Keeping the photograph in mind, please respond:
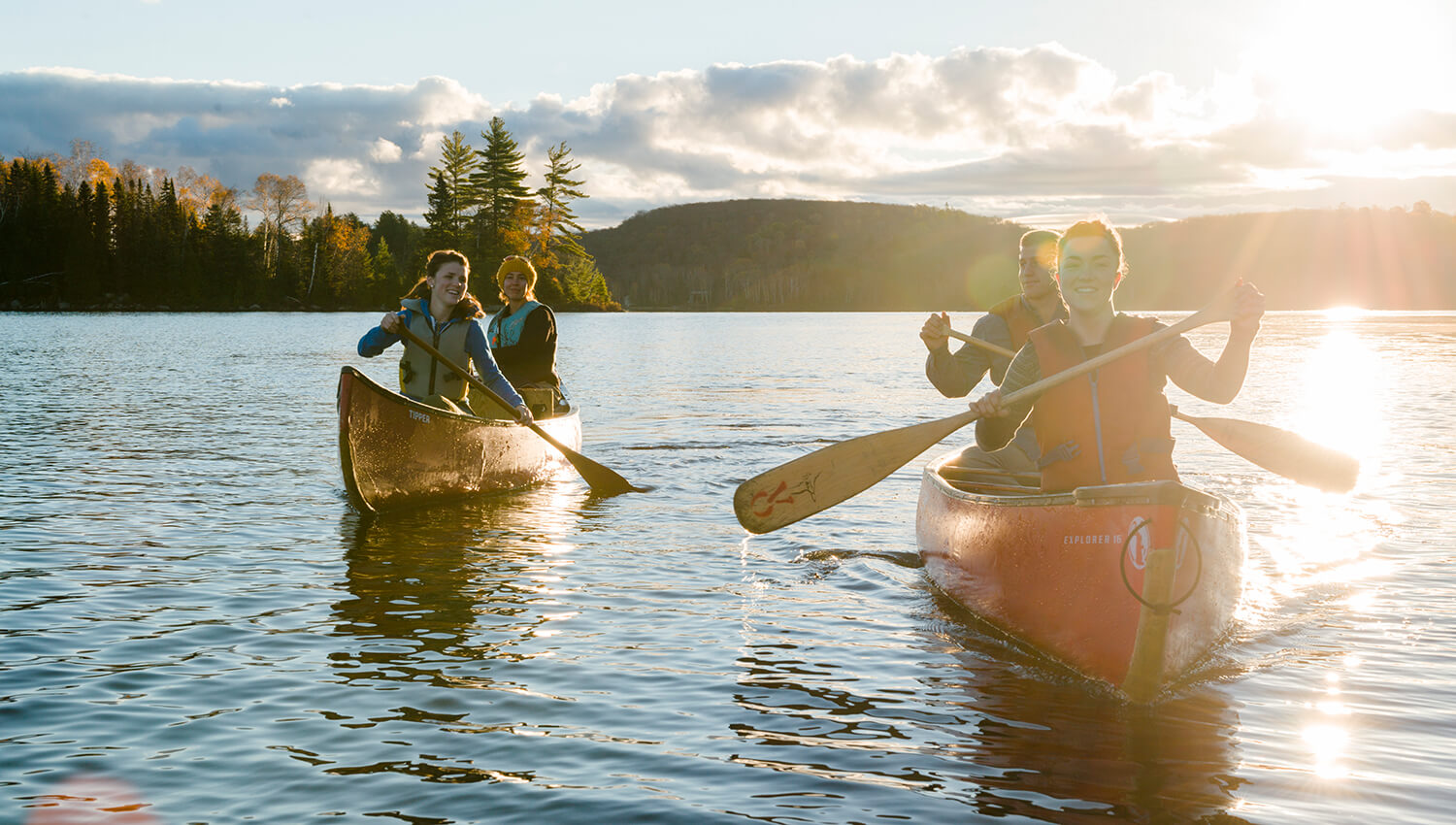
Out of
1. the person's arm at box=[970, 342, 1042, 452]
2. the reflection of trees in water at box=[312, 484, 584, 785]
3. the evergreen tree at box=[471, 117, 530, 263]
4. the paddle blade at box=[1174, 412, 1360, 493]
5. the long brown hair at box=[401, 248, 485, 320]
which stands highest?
the evergreen tree at box=[471, 117, 530, 263]

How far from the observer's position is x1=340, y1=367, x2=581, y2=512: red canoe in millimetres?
8883

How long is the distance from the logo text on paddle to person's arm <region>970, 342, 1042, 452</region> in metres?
1.10

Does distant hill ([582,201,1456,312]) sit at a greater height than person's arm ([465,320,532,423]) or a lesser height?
greater

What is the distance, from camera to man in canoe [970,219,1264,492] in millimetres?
5379

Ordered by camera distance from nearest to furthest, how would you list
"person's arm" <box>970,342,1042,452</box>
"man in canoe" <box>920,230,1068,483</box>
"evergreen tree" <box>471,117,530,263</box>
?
"person's arm" <box>970,342,1042,452</box> < "man in canoe" <box>920,230,1068,483</box> < "evergreen tree" <box>471,117,530,263</box>

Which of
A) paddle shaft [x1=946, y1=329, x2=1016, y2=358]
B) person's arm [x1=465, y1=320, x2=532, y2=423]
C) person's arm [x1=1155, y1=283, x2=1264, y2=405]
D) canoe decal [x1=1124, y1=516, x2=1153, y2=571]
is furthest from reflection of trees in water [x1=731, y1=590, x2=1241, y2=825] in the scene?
person's arm [x1=465, y1=320, x2=532, y2=423]

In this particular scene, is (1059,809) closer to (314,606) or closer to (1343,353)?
(314,606)

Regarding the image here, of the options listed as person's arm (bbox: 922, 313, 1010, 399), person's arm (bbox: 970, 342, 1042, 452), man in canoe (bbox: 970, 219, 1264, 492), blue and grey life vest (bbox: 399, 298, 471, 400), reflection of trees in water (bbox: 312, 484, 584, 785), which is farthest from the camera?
blue and grey life vest (bbox: 399, 298, 471, 400)

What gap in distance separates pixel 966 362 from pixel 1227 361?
2.40 metres

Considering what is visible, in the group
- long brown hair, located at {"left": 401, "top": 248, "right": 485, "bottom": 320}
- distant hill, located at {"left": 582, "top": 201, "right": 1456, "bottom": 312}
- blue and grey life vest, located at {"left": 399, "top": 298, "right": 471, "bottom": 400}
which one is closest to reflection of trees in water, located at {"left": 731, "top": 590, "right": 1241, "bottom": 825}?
long brown hair, located at {"left": 401, "top": 248, "right": 485, "bottom": 320}

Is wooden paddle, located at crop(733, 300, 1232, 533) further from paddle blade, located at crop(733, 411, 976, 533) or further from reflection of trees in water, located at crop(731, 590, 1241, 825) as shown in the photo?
reflection of trees in water, located at crop(731, 590, 1241, 825)

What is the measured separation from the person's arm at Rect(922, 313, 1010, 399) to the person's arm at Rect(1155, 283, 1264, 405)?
1116mm

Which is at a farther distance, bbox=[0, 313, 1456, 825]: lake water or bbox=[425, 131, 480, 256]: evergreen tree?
bbox=[425, 131, 480, 256]: evergreen tree

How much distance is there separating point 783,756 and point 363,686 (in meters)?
2.02
